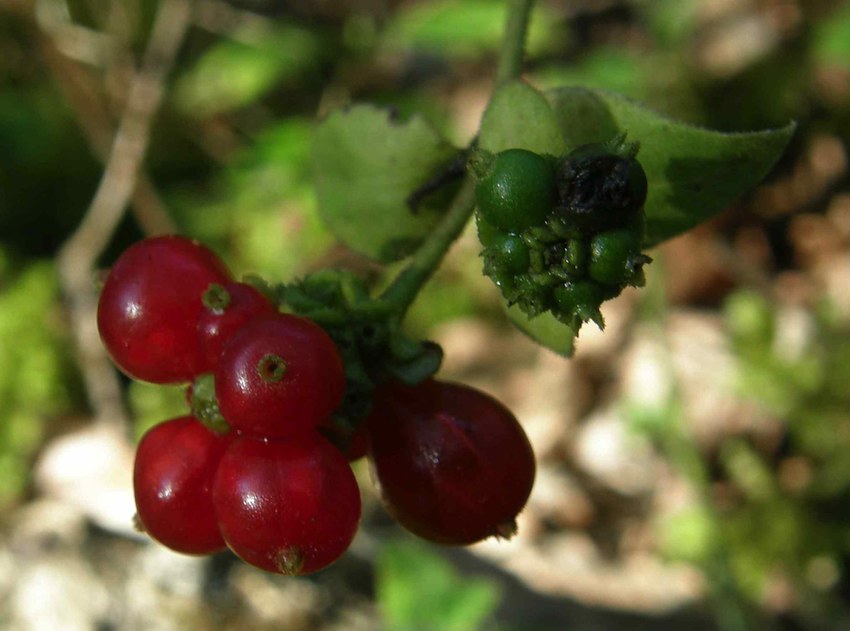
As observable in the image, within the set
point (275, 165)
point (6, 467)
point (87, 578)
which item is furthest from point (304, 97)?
point (87, 578)

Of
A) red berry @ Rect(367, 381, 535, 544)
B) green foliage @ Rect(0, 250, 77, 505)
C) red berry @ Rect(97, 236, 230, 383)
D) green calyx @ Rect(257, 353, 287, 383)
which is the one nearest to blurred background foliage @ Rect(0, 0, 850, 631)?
green foliage @ Rect(0, 250, 77, 505)

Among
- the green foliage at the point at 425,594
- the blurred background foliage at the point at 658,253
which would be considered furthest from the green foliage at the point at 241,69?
the green foliage at the point at 425,594

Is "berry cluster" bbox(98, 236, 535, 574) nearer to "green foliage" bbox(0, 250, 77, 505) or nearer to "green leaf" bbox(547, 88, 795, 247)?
"green leaf" bbox(547, 88, 795, 247)

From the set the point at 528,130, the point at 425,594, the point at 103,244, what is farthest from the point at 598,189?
the point at 103,244

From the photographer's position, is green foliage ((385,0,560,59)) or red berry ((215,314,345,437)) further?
green foliage ((385,0,560,59))

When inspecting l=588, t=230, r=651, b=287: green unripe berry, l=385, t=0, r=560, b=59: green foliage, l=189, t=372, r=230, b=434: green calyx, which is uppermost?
l=588, t=230, r=651, b=287: green unripe berry

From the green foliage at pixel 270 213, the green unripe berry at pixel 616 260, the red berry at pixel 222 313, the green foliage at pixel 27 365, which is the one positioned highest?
the green unripe berry at pixel 616 260

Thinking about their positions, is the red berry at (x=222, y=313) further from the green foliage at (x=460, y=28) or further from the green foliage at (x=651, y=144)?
the green foliage at (x=460, y=28)

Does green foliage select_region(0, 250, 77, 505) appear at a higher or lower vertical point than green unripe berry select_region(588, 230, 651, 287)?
lower
